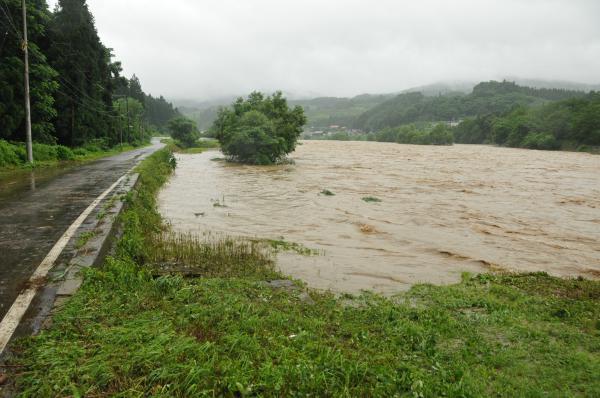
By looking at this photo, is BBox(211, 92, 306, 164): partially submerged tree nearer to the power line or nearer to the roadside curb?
the power line

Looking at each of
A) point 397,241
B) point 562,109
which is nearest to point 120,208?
point 397,241

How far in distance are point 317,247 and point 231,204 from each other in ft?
22.8

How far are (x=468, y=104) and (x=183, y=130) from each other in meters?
114

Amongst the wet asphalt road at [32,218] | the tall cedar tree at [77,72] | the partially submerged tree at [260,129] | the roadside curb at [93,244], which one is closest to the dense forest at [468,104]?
the partially submerged tree at [260,129]

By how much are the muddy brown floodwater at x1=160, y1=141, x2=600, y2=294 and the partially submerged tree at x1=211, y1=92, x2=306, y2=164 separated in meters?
11.5

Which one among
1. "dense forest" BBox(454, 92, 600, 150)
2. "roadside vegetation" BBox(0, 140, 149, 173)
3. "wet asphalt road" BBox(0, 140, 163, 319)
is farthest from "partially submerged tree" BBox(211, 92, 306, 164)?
"dense forest" BBox(454, 92, 600, 150)

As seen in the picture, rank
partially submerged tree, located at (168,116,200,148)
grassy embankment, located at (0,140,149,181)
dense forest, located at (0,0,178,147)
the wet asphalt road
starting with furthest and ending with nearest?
partially submerged tree, located at (168,116,200,148), dense forest, located at (0,0,178,147), grassy embankment, located at (0,140,149,181), the wet asphalt road

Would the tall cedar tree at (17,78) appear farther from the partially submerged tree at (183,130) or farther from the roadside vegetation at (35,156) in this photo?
the partially submerged tree at (183,130)

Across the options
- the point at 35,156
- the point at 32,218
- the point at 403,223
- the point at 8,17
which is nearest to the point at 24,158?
the point at 35,156

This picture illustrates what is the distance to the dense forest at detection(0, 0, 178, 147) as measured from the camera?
21516mm

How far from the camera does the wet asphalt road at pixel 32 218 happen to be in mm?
A: 4965

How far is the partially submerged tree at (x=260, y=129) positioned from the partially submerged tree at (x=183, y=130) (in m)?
28.4

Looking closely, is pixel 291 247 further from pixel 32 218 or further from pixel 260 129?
pixel 260 129

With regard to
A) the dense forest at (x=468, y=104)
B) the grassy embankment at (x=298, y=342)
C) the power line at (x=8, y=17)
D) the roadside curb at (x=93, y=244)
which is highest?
the dense forest at (x=468, y=104)
